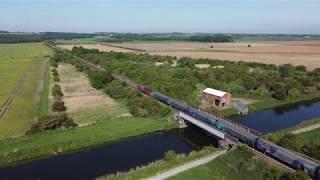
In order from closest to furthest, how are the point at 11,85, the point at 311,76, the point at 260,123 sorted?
the point at 260,123
the point at 11,85
the point at 311,76

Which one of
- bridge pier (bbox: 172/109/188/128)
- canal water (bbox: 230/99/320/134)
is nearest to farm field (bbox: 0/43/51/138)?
bridge pier (bbox: 172/109/188/128)

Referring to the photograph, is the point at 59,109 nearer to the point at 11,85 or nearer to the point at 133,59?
the point at 11,85

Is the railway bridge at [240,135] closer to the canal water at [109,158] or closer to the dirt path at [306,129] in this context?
the canal water at [109,158]

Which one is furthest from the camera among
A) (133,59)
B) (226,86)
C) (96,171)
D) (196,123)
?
(133,59)

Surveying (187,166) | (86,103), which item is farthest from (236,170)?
(86,103)

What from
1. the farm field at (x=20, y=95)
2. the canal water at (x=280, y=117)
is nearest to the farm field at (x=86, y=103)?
the farm field at (x=20, y=95)

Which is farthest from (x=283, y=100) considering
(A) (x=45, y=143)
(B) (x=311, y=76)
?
(A) (x=45, y=143)

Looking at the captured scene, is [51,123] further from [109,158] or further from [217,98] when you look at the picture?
[217,98]
